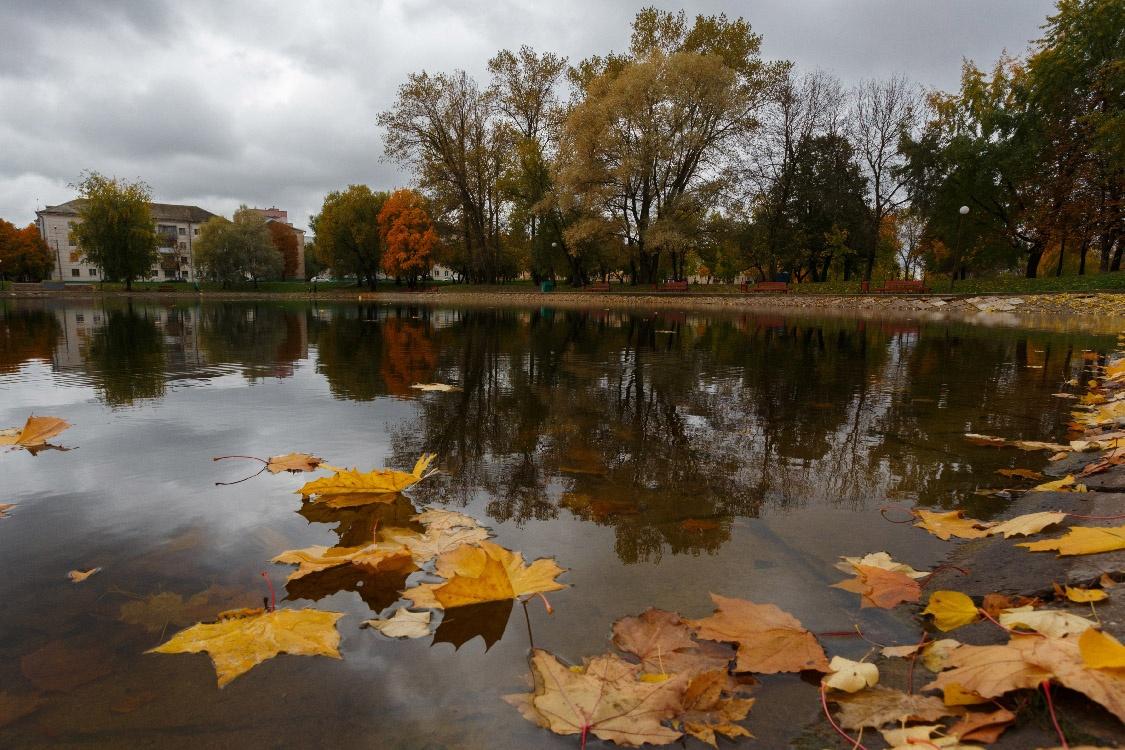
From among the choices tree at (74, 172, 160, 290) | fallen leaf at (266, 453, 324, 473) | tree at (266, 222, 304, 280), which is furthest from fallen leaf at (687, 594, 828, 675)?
tree at (266, 222, 304, 280)

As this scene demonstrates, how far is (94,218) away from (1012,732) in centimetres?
6944

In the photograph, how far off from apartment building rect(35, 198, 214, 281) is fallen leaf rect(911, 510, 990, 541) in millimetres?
101503

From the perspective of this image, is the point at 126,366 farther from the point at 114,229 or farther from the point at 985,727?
the point at 114,229

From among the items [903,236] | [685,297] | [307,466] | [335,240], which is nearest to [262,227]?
[335,240]

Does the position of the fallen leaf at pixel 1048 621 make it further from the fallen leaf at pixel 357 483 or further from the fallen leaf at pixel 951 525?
the fallen leaf at pixel 357 483

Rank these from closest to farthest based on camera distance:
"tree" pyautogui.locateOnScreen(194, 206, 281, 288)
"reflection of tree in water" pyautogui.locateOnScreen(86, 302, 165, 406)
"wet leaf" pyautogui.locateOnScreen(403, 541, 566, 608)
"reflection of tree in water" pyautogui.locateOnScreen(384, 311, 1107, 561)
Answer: "wet leaf" pyautogui.locateOnScreen(403, 541, 566, 608), "reflection of tree in water" pyautogui.locateOnScreen(384, 311, 1107, 561), "reflection of tree in water" pyautogui.locateOnScreen(86, 302, 165, 406), "tree" pyautogui.locateOnScreen(194, 206, 281, 288)

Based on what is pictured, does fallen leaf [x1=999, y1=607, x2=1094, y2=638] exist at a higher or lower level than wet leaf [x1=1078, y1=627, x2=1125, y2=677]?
lower

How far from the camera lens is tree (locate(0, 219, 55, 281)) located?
78062 mm

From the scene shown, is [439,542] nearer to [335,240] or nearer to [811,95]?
[811,95]

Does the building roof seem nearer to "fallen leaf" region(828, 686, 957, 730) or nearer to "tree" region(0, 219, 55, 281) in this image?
"tree" region(0, 219, 55, 281)

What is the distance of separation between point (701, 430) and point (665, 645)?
2961mm

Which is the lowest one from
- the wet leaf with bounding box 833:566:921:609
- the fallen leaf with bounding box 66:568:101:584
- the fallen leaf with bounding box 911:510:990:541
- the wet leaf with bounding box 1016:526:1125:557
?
the fallen leaf with bounding box 66:568:101:584

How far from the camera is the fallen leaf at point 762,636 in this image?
166cm

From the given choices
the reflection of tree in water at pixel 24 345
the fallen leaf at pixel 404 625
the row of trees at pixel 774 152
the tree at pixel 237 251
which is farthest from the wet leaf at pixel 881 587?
the tree at pixel 237 251
